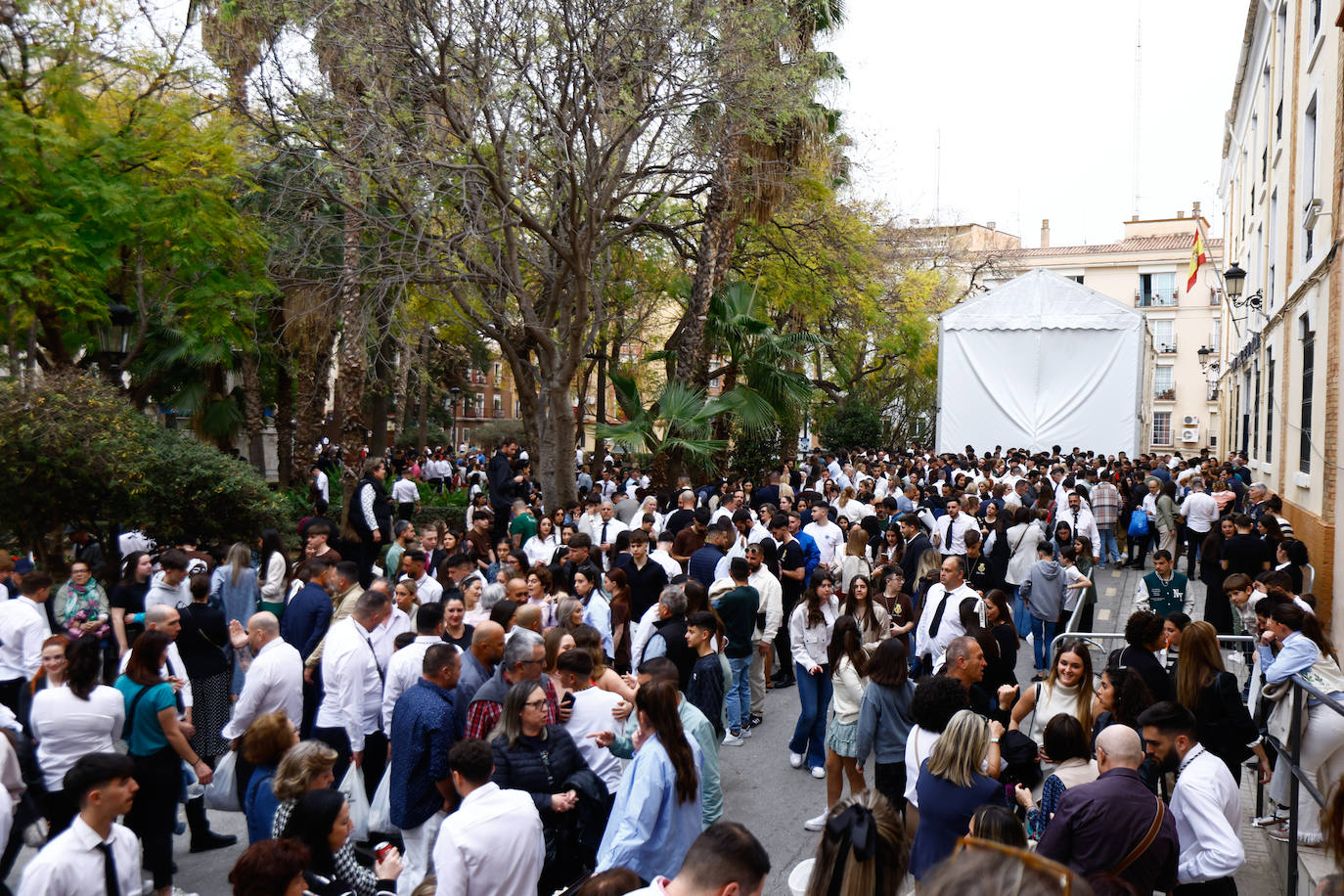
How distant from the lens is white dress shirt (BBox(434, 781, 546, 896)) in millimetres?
3971

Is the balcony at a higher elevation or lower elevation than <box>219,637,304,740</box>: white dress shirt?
higher

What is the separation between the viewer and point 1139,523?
1644 centimetres

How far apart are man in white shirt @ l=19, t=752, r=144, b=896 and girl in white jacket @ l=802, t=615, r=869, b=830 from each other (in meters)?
4.18

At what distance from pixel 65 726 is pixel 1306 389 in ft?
51.3

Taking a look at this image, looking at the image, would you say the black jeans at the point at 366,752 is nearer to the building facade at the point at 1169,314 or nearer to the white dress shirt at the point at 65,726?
the white dress shirt at the point at 65,726

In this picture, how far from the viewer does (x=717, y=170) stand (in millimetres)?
15297

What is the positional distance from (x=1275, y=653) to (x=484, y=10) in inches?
424

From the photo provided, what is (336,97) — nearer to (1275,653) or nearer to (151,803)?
(151,803)

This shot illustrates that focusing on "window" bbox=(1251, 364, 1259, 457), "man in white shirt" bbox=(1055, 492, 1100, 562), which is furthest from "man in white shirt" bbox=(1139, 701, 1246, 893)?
"window" bbox=(1251, 364, 1259, 457)

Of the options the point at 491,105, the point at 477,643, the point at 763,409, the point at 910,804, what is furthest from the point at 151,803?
the point at 763,409

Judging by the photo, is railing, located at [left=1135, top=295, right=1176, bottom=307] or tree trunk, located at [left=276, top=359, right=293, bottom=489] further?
railing, located at [left=1135, top=295, right=1176, bottom=307]

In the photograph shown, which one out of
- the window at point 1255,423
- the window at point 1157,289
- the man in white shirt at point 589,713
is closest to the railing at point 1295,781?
the man in white shirt at point 589,713

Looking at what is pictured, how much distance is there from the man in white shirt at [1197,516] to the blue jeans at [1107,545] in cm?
118

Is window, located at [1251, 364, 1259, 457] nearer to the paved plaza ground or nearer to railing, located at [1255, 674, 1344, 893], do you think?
the paved plaza ground
